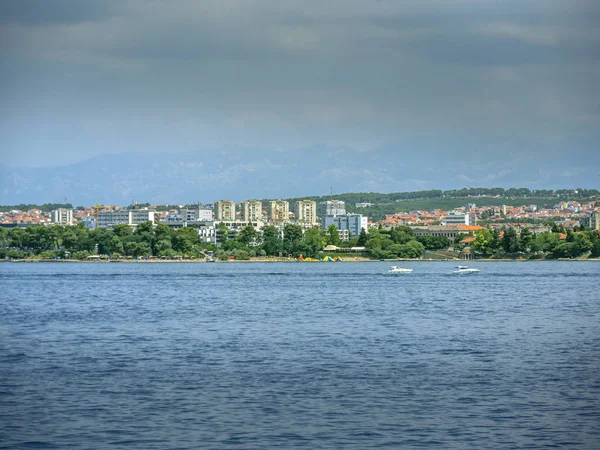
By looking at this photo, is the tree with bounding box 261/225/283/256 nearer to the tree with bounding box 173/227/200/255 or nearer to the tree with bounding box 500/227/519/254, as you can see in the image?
the tree with bounding box 173/227/200/255

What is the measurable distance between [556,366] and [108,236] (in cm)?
13823

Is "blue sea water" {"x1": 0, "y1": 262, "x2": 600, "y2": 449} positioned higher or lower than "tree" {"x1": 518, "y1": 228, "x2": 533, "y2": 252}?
lower

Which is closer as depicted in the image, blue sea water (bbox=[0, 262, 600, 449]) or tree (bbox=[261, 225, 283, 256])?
blue sea water (bbox=[0, 262, 600, 449])

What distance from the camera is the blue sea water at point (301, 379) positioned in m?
15.6

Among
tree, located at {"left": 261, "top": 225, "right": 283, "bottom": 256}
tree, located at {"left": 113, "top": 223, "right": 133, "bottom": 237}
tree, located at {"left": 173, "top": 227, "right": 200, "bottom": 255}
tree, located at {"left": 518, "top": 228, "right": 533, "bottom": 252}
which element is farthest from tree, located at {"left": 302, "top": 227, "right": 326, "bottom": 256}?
tree, located at {"left": 518, "top": 228, "right": 533, "bottom": 252}

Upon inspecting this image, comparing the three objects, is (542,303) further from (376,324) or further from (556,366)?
(556,366)

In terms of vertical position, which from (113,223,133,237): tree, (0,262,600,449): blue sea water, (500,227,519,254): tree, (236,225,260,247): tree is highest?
(113,223,133,237): tree

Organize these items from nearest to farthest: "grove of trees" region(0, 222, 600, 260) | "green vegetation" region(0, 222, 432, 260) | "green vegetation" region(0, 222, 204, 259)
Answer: "grove of trees" region(0, 222, 600, 260) → "green vegetation" region(0, 222, 204, 259) → "green vegetation" region(0, 222, 432, 260)

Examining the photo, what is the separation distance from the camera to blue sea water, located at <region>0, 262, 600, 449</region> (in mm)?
A: 15562

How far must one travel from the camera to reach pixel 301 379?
20.7 meters

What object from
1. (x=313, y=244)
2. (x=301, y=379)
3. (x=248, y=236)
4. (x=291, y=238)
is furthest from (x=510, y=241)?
(x=301, y=379)

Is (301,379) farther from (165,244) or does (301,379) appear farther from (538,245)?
(165,244)

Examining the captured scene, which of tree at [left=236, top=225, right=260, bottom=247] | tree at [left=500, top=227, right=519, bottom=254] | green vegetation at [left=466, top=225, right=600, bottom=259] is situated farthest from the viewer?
tree at [left=236, top=225, right=260, bottom=247]

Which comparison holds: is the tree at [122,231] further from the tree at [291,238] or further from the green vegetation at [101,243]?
the tree at [291,238]
